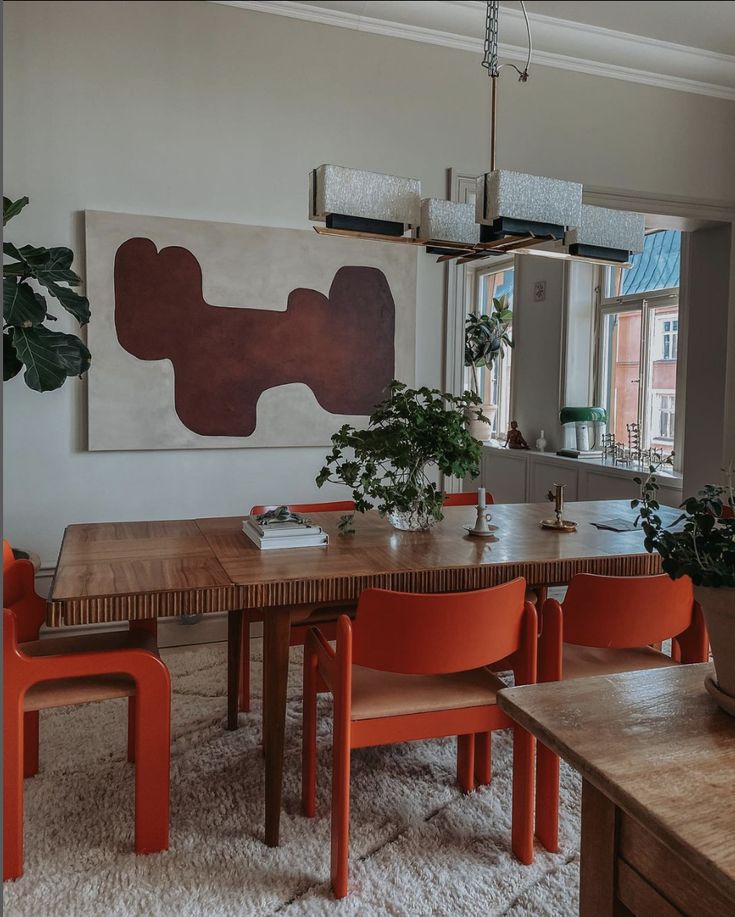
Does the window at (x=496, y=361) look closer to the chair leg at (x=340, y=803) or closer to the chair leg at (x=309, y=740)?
the chair leg at (x=309, y=740)

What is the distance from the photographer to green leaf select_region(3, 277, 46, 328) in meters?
2.94

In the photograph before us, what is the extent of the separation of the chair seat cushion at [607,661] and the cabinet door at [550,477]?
327 cm

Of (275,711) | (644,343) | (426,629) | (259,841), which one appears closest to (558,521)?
(426,629)

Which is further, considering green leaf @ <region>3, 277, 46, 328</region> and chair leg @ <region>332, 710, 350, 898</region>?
green leaf @ <region>3, 277, 46, 328</region>

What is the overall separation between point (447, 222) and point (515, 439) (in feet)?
13.2

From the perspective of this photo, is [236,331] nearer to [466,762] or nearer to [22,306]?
[22,306]

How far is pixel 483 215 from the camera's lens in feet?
8.27

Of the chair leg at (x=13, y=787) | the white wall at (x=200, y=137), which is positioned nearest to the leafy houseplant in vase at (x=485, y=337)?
the white wall at (x=200, y=137)

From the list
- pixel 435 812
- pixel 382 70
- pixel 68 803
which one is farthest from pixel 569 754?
pixel 382 70

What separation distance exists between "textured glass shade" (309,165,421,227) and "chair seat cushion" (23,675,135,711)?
5.13 ft

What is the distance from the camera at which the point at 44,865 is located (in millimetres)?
1985

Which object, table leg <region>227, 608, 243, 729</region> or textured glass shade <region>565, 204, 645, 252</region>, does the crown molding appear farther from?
table leg <region>227, 608, 243, 729</region>

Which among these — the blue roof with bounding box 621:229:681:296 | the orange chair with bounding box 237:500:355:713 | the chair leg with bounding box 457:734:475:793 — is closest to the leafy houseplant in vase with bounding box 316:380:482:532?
the orange chair with bounding box 237:500:355:713

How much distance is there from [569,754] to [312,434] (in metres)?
3.04
